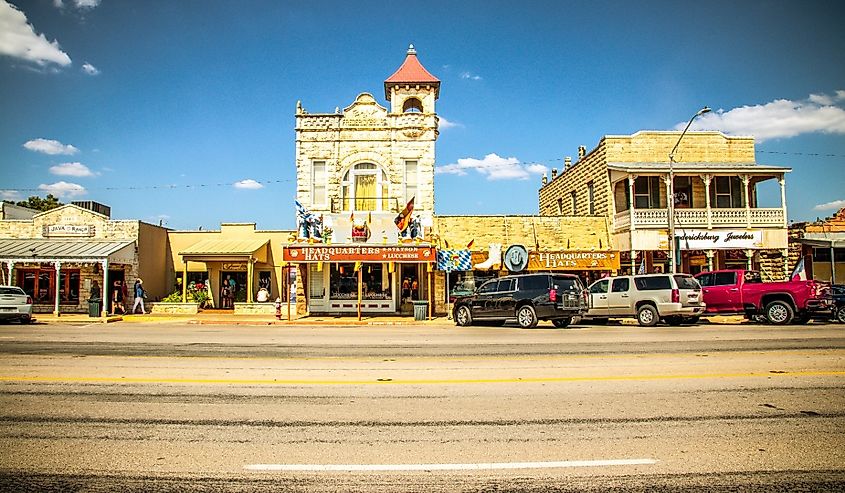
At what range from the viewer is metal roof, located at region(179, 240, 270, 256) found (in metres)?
28.5

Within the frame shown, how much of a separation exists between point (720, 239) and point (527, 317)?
14.4 m

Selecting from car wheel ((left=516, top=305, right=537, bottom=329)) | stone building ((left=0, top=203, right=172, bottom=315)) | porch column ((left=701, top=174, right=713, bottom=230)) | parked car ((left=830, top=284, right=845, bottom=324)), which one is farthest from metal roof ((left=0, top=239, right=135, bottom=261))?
parked car ((left=830, top=284, right=845, bottom=324))

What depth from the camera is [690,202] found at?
94.7 feet

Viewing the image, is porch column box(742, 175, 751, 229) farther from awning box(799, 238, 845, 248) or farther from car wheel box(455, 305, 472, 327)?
car wheel box(455, 305, 472, 327)

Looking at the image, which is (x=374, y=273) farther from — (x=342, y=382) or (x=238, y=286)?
(x=342, y=382)

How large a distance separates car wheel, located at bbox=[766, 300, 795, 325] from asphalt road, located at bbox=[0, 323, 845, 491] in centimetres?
754

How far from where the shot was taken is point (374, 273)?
27.0 m

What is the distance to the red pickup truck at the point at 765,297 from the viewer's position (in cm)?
1817

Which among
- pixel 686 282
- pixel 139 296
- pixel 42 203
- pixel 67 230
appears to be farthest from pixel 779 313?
pixel 42 203

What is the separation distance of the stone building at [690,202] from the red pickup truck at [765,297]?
215 inches

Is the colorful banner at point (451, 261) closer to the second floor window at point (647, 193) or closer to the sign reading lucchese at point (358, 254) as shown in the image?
the sign reading lucchese at point (358, 254)

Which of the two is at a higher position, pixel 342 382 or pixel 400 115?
pixel 400 115

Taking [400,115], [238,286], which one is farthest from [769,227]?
[238,286]

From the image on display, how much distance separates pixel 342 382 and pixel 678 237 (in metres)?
21.1
